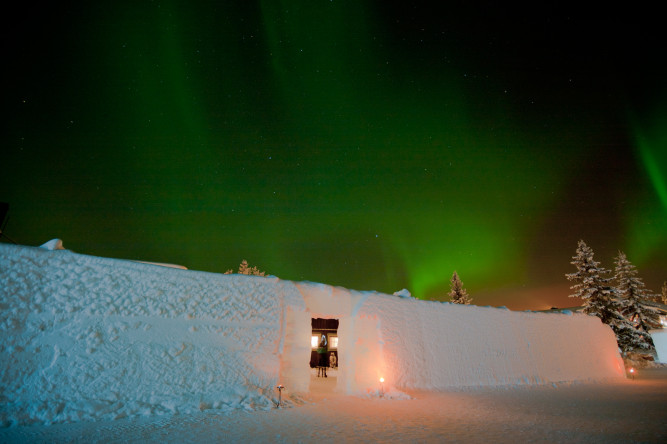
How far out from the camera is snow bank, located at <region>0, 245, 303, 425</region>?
5031 mm

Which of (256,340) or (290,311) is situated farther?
(290,311)

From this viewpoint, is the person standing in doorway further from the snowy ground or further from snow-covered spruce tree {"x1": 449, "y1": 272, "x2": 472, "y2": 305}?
snow-covered spruce tree {"x1": 449, "y1": 272, "x2": 472, "y2": 305}

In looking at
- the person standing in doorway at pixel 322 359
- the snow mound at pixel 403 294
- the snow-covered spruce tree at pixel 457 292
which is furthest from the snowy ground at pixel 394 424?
the snow-covered spruce tree at pixel 457 292

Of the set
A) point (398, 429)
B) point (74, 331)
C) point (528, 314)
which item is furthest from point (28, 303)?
point (528, 314)

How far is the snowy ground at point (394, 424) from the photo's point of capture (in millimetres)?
4156

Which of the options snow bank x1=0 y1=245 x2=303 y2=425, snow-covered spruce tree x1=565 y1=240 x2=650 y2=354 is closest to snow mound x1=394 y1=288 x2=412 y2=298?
snow bank x1=0 y1=245 x2=303 y2=425

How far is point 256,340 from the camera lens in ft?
23.0

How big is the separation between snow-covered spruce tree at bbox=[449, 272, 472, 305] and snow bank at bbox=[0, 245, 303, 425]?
98.1 feet

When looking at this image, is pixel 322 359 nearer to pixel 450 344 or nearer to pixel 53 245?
pixel 450 344

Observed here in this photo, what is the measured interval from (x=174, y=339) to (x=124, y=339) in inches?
31.6

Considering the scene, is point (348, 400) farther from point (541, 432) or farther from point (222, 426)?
point (541, 432)

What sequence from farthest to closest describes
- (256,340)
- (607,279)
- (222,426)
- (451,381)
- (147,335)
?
(607,279), (451,381), (256,340), (147,335), (222,426)

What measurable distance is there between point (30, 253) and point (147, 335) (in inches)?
92.9

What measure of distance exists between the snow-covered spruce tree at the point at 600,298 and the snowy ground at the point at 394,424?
1788cm
